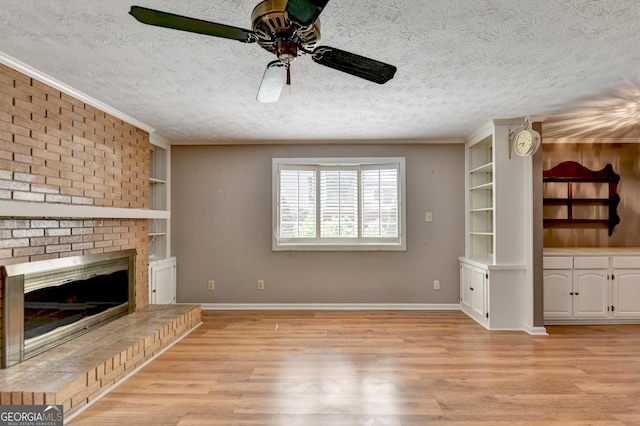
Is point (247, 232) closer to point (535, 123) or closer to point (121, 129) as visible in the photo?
point (121, 129)

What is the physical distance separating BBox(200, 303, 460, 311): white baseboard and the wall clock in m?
2.26

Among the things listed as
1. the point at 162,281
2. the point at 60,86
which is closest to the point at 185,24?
the point at 60,86

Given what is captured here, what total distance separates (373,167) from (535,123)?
6.37 ft

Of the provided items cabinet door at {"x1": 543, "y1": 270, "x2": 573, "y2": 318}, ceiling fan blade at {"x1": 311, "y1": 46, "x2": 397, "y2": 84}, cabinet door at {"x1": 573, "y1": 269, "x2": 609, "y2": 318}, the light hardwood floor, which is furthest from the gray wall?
ceiling fan blade at {"x1": 311, "y1": 46, "x2": 397, "y2": 84}

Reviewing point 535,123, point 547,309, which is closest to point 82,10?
point 535,123

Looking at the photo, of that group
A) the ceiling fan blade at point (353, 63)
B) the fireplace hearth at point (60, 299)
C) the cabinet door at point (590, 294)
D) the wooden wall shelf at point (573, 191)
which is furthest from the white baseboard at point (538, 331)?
the fireplace hearth at point (60, 299)

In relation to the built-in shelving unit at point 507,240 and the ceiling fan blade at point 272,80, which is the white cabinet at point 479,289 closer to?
the built-in shelving unit at point 507,240

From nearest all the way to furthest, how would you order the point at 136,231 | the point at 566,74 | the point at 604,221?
the point at 566,74 < the point at 136,231 < the point at 604,221

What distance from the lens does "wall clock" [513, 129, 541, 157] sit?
3.46 metres

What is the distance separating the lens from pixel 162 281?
15.3ft

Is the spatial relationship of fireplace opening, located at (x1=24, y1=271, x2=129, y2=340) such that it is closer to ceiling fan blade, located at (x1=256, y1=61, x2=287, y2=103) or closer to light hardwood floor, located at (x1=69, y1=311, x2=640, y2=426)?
light hardwood floor, located at (x1=69, y1=311, x2=640, y2=426)

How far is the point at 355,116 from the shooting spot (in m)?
3.76

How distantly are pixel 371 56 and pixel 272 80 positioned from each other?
2.50 feet

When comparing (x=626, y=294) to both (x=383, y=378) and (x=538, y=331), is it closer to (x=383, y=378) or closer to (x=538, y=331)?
(x=538, y=331)
